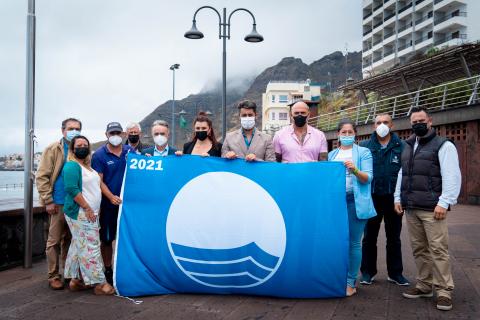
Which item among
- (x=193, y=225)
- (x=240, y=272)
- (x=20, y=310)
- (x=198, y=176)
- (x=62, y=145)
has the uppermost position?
(x=62, y=145)

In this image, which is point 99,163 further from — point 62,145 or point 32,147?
point 32,147

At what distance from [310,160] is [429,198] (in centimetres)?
132

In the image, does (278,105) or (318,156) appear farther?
(278,105)

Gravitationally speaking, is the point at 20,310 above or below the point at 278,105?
below

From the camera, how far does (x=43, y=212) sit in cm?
695

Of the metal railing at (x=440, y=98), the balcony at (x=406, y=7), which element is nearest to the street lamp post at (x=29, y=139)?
the metal railing at (x=440, y=98)

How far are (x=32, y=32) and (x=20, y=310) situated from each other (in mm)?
4150

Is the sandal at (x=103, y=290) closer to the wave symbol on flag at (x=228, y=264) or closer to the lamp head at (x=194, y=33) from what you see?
the wave symbol on flag at (x=228, y=264)

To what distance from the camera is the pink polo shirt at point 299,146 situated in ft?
16.4

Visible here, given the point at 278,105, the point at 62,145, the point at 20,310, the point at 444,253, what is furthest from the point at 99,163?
the point at 278,105

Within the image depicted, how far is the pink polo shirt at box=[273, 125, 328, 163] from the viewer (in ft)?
16.4

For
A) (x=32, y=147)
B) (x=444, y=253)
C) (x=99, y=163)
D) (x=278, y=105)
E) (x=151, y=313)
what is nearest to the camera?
(x=151, y=313)

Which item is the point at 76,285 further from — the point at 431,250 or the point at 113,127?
the point at 431,250

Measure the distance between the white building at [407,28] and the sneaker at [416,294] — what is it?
46.9 m
